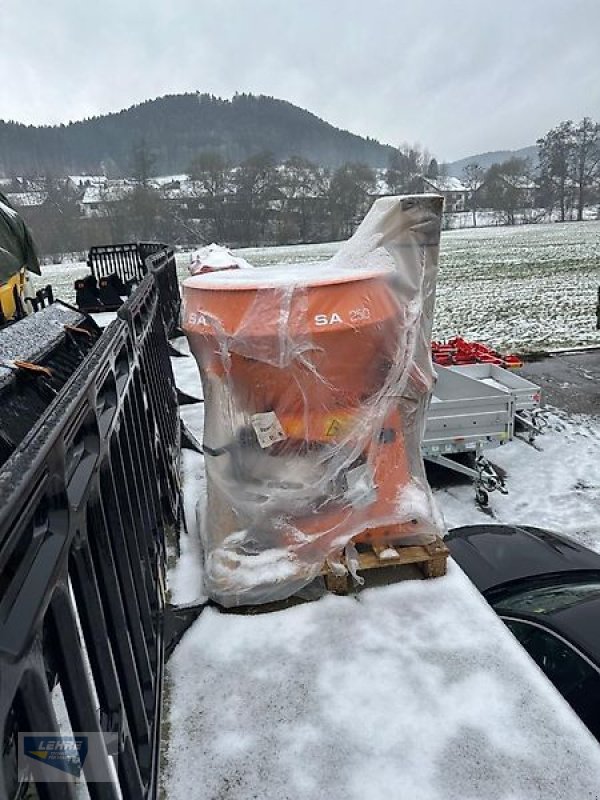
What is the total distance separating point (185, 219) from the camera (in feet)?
230

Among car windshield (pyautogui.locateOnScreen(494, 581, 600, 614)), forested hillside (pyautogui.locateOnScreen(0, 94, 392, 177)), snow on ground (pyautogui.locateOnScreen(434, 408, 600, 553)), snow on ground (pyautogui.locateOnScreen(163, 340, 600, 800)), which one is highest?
forested hillside (pyautogui.locateOnScreen(0, 94, 392, 177))

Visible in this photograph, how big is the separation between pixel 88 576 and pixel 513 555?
354cm

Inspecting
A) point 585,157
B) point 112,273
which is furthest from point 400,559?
point 585,157

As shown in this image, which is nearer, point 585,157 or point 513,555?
point 513,555

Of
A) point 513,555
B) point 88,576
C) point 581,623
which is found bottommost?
point 513,555

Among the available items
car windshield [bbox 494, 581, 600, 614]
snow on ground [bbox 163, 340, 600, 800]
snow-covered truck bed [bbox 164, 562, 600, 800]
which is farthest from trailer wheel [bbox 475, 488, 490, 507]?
snow-covered truck bed [bbox 164, 562, 600, 800]

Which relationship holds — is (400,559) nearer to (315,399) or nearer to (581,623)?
(315,399)

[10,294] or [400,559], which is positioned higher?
[10,294]

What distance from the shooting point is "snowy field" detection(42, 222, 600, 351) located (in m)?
15.1

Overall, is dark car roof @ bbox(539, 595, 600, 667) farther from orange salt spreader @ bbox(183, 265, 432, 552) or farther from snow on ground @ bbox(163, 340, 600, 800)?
orange salt spreader @ bbox(183, 265, 432, 552)

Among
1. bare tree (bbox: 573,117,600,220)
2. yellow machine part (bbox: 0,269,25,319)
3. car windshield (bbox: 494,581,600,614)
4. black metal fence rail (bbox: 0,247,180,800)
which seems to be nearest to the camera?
black metal fence rail (bbox: 0,247,180,800)

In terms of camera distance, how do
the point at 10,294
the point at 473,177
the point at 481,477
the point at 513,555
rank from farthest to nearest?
the point at 473,177 < the point at 481,477 < the point at 10,294 < the point at 513,555

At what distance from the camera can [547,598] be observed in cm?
357

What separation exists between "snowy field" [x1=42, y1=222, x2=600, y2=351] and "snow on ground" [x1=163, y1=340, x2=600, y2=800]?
39.1 ft
